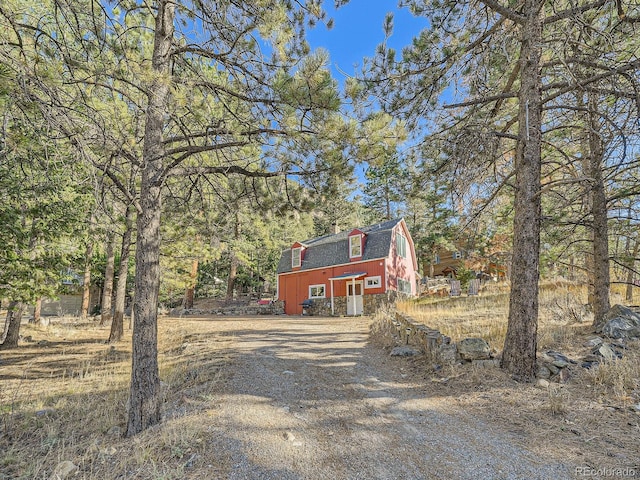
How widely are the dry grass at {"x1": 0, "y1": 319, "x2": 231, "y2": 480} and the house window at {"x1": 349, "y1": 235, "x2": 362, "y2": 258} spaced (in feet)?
35.2

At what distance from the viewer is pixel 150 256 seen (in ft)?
13.5

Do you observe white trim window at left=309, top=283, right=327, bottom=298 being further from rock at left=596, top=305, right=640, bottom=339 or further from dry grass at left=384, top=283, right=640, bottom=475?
rock at left=596, top=305, right=640, bottom=339

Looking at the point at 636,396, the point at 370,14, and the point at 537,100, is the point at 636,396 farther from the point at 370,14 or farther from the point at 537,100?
the point at 370,14

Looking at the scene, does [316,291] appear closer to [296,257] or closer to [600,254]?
[296,257]

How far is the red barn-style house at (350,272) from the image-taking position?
17.0m

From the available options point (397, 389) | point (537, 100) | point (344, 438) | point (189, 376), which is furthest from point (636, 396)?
point (189, 376)

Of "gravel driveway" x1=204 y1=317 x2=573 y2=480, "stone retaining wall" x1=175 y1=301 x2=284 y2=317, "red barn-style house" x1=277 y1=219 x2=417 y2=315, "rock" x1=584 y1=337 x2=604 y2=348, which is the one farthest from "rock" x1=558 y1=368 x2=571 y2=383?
"stone retaining wall" x1=175 y1=301 x2=284 y2=317

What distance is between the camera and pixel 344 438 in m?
3.47

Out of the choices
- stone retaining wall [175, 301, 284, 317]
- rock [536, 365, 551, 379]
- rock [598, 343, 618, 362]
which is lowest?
stone retaining wall [175, 301, 284, 317]

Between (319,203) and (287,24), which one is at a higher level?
(287,24)

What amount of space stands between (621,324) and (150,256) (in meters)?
7.48

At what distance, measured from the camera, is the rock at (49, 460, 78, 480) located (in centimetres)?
308

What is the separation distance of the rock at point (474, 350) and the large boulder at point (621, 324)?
2260 millimetres

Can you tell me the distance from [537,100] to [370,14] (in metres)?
3.26
